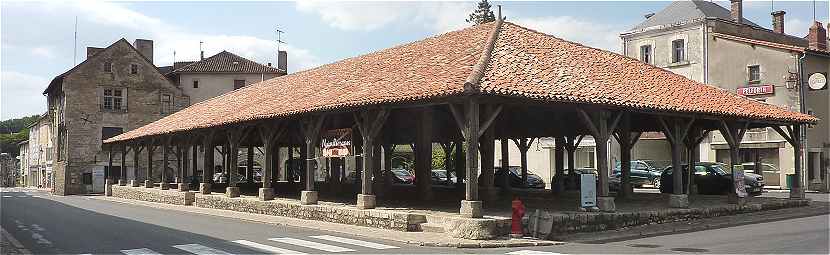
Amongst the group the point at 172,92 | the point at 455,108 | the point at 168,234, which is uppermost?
the point at 172,92

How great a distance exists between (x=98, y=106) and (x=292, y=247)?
120ft

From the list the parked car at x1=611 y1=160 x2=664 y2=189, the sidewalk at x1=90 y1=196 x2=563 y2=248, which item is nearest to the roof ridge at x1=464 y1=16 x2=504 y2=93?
the sidewalk at x1=90 y1=196 x2=563 y2=248

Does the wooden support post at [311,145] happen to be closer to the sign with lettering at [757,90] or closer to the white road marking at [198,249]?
the white road marking at [198,249]

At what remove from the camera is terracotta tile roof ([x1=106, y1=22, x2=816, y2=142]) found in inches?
563

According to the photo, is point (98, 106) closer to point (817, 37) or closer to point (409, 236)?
point (409, 236)

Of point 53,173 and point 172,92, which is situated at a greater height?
point 172,92

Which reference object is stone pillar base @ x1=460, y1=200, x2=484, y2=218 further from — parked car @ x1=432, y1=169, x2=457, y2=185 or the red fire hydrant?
parked car @ x1=432, y1=169, x2=457, y2=185

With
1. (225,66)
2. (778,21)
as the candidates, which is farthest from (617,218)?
(225,66)

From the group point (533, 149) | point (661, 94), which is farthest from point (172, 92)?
point (661, 94)

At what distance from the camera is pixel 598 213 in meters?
14.5

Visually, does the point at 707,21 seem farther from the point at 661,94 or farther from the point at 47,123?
the point at 47,123

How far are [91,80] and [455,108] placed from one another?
3674cm

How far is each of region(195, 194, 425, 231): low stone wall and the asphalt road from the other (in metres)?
1.16

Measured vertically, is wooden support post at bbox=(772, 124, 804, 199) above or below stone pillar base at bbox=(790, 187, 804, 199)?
above
